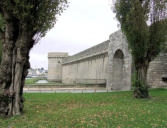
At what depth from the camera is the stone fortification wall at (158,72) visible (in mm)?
14531

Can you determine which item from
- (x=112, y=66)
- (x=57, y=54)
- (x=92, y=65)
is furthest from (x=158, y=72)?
(x=57, y=54)

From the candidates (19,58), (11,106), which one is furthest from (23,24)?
(11,106)

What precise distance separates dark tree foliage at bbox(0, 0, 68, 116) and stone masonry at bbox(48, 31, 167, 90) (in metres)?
7.59

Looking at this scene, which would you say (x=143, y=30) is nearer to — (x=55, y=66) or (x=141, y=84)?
(x=141, y=84)

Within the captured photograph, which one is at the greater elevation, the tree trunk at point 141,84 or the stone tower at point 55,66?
the stone tower at point 55,66

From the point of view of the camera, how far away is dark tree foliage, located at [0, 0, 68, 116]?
6.20m

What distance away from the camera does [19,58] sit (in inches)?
253

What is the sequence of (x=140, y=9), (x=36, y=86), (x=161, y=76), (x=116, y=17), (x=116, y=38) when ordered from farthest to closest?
(x=36, y=86) < (x=116, y=38) < (x=161, y=76) < (x=116, y=17) < (x=140, y=9)

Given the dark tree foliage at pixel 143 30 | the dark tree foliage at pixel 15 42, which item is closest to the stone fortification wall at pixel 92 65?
the dark tree foliage at pixel 143 30

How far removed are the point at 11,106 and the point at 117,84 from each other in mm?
14566

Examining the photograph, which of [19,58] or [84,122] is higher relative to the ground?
[19,58]

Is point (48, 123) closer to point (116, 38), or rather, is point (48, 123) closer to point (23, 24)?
point (23, 24)

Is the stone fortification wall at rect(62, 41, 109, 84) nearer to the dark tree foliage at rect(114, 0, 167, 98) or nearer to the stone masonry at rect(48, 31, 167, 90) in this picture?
the stone masonry at rect(48, 31, 167, 90)

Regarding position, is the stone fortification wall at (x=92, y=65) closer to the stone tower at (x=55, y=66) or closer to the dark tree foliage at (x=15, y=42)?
the stone tower at (x=55, y=66)
